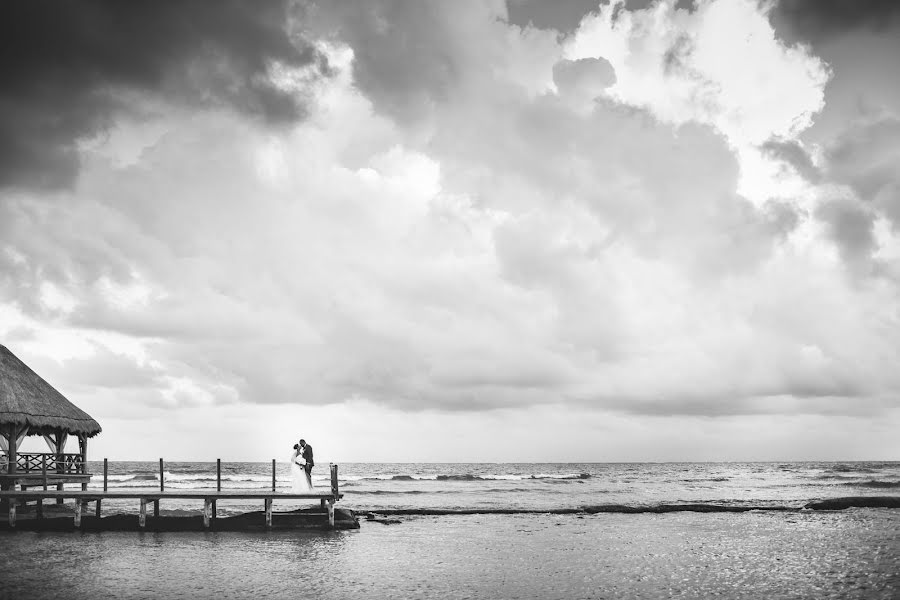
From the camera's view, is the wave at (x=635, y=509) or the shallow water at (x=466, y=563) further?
the wave at (x=635, y=509)

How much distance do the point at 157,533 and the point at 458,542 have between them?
1038 centimetres

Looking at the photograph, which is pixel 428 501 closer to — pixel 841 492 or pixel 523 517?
A: pixel 523 517

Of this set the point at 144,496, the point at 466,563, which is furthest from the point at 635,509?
the point at 144,496

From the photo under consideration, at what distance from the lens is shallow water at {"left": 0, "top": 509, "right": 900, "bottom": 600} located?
1450 cm

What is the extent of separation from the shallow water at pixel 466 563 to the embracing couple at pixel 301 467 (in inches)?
89.9

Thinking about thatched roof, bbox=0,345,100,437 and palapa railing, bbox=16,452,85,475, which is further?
palapa railing, bbox=16,452,85,475

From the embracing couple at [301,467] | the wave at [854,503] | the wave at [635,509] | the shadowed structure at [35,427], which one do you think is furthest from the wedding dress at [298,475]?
the wave at [854,503]

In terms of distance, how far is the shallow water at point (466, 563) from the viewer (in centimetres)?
1450

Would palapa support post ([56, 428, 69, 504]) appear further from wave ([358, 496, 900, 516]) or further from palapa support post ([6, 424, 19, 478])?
wave ([358, 496, 900, 516])

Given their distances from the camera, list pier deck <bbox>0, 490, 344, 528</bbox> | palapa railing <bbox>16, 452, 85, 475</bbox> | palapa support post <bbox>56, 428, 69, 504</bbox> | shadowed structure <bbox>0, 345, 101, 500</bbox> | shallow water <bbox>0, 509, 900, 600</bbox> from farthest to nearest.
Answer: palapa support post <bbox>56, 428, 69, 504</bbox>, palapa railing <bbox>16, 452, 85, 475</bbox>, shadowed structure <bbox>0, 345, 101, 500</bbox>, pier deck <bbox>0, 490, 344, 528</bbox>, shallow water <bbox>0, 509, 900, 600</bbox>

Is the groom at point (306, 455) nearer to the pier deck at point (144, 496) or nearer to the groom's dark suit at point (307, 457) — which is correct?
the groom's dark suit at point (307, 457)

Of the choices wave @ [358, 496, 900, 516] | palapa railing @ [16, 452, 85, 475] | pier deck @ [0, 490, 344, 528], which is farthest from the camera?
wave @ [358, 496, 900, 516]

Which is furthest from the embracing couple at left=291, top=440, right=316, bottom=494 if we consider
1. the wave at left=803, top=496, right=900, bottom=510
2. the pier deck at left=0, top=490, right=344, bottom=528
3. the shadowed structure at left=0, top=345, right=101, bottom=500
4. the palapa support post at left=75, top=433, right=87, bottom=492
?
the wave at left=803, top=496, right=900, bottom=510

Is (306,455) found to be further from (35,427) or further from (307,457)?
(35,427)
